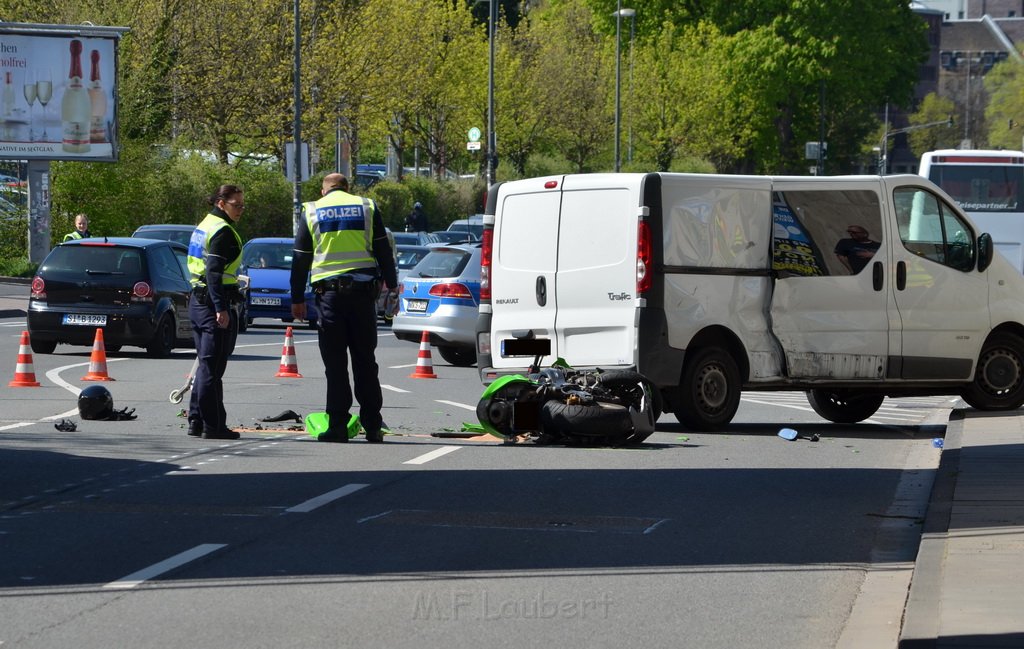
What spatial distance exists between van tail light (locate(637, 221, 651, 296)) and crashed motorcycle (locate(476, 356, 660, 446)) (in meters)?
0.94

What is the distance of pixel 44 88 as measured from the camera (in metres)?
39.1

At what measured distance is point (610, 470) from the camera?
441 inches

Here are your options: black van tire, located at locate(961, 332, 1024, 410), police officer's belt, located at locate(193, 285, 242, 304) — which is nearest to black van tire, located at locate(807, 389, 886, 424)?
black van tire, located at locate(961, 332, 1024, 410)

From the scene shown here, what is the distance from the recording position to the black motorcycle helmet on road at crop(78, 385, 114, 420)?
45.0 feet

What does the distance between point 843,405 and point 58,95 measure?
27.3 metres

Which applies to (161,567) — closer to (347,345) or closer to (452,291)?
(347,345)

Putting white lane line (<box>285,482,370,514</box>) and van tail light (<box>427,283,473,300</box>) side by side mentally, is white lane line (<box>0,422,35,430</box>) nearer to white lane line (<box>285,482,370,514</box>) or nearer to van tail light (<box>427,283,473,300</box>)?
white lane line (<box>285,482,370,514</box>)

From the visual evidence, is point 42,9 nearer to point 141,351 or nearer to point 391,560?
point 141,351

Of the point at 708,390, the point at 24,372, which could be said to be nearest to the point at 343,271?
the point at 708,390

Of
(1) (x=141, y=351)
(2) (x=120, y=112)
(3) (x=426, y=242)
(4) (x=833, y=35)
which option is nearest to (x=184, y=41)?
(2) (x=120, y=112)

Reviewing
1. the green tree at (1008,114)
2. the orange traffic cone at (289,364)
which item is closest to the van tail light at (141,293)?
the orange traffic cone at (289,364)

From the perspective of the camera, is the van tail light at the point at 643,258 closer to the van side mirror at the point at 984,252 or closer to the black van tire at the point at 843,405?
the black van tire at the point at 843,405

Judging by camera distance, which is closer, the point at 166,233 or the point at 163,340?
the point at 163,340

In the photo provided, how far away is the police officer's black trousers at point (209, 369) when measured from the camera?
1265 cm
